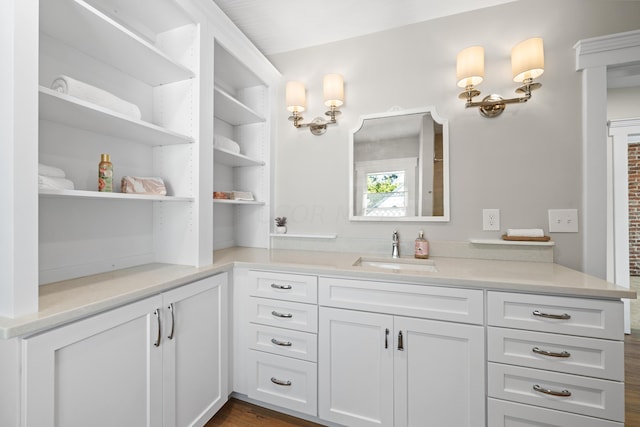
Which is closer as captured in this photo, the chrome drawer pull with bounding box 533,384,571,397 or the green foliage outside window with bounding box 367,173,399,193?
the chrome drawer pull with bounding box 533,384,571,397

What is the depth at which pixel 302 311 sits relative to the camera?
148 centimetres

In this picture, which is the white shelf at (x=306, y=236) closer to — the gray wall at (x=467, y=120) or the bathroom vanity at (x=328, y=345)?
the gray wall at (x=467, y=120)

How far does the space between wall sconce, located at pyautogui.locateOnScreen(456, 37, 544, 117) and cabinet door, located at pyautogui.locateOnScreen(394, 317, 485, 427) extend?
4.44 ft

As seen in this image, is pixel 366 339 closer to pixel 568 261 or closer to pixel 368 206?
pixel 368 206

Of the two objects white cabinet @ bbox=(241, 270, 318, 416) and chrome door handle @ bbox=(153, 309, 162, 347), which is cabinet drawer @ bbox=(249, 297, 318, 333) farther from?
chrome door handle @ bbox=(153, 309, 162, 347)

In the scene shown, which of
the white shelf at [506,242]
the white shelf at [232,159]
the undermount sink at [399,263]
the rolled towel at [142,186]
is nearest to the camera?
the rolled towel at [142,186]

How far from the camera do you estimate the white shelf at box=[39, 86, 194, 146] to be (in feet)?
3.12

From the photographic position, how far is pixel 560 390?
3.66 ft

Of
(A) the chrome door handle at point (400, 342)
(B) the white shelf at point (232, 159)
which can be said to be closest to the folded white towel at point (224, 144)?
(B) the white shelf at point (232, 159)

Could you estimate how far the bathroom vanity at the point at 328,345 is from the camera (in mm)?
896

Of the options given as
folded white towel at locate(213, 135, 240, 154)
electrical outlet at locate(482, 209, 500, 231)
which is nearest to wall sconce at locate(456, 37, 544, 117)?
electrical outlet at locate(482, 209, 500, 231)

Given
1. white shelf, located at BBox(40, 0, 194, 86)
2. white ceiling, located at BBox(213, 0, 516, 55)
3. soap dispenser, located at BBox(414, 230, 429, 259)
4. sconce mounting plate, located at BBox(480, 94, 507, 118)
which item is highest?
white ceiling, located at BBox(213, 0, 516, 55)

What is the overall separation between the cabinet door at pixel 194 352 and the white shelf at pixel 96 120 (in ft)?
2.53

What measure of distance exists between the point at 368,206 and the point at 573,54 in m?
1.52
